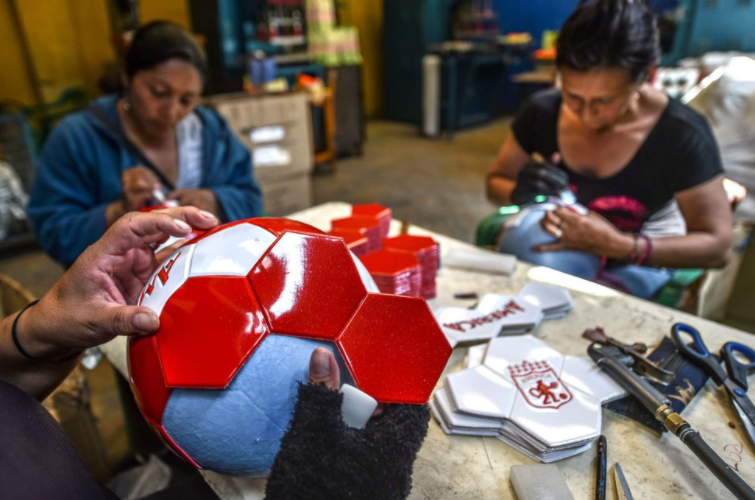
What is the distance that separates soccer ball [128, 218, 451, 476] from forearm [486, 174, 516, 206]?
116cm

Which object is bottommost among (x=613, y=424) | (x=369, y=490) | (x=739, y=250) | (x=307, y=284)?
(x=739, y=250)

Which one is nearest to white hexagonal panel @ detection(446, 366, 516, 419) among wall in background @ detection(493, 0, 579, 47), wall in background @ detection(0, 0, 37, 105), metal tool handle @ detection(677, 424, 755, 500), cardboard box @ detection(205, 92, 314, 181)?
metal tool handle @ detection(677, 424, 755, 500)

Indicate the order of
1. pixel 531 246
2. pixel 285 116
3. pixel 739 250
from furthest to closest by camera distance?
pixel 285 116 → pixel 739 250 → pixel 531 246

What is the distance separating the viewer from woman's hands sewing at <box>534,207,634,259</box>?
1.36 metres

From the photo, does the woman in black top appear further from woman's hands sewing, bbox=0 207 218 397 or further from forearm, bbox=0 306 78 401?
forearm, bbox=0 306 78 401

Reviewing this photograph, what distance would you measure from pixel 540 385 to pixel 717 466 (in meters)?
0.26

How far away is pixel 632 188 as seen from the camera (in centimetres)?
157

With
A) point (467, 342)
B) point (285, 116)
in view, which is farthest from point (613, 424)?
point (285, 116)

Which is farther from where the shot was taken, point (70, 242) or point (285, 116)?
point (285, 116)

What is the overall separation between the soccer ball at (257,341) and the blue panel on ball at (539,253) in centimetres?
→ 77

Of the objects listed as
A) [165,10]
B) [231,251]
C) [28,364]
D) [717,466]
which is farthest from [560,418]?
[165,10]

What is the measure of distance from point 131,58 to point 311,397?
1.33 metres

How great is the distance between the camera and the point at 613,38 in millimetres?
1263

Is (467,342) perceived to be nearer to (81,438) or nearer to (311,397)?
(311,397)
